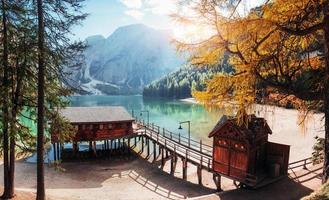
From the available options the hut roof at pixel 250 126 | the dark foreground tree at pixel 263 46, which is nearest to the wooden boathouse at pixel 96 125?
the hut roof at pixel 250 126

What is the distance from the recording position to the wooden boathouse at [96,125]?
35.0 metres

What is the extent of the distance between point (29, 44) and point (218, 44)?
9.28 m

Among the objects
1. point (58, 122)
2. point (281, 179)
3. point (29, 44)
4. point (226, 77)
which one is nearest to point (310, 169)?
point (281, 179)

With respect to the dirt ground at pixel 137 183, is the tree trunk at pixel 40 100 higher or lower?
higher

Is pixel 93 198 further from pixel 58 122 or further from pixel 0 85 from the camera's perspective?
pixel 0 85

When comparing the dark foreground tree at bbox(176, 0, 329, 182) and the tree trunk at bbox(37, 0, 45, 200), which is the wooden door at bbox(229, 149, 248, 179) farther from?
the tree trunk at bbox(37, 0, 45, 200)

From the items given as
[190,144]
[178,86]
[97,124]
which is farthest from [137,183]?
[178,86]

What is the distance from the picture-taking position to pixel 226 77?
9.43m

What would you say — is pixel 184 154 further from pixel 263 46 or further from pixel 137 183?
pixel 263 46

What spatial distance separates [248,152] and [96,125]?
21.1 meters

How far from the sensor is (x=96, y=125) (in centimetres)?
3541

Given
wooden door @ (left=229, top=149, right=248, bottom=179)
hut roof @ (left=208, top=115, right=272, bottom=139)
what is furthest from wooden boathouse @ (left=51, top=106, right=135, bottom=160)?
wooden door @ (left=229, top=149, right=248, bottom=179)

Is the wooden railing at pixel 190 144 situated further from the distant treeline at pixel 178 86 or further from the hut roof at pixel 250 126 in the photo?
the distant treeline at pixel 178 86

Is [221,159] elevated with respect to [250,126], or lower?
lower
